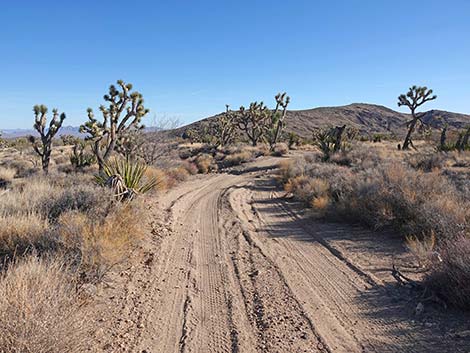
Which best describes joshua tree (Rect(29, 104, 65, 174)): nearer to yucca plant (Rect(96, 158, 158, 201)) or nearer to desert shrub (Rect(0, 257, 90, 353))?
yucca plant (Rect(96, 158, 158, 201))

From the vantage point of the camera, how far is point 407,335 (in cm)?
406

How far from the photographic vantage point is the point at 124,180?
33.1 ft

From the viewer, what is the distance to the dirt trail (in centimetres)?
398

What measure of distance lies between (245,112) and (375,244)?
36073 millimetres

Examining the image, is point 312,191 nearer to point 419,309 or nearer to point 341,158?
point 419,309

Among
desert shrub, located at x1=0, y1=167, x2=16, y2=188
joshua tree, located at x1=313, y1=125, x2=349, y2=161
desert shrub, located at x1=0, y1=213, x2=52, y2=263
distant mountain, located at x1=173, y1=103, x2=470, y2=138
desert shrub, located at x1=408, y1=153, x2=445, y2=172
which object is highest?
distant mountain, located at x1=173, y1=103, x2=470, y2=138

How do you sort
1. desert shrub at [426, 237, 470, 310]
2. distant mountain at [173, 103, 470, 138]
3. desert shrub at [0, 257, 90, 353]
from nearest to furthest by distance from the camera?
desert shrub at [0, 257, 90, 353] → desert shrub at [426, 237, 470, 310] → distant mountain at [173, 103, 470, 138]

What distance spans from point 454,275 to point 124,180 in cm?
847

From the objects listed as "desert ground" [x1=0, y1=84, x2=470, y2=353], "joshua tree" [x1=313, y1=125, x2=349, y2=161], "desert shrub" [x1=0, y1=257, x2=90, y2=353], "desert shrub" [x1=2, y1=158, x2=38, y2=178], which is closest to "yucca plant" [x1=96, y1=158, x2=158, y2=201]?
"desert ground" [x1=0, y1=84, x2=470, y2=353]

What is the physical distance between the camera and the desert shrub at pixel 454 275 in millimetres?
4461

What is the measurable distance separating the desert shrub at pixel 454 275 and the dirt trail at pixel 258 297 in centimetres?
67

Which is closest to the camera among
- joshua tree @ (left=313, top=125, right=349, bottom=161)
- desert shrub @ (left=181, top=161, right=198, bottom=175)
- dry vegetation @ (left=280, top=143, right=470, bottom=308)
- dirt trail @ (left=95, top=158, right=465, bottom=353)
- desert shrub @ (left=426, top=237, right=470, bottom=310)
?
dirt trail @ (left=95, top=158, right=465, bottom=353)

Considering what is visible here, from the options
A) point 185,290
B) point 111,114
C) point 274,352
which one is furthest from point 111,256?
point 111,114

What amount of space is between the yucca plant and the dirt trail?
1.35 m
